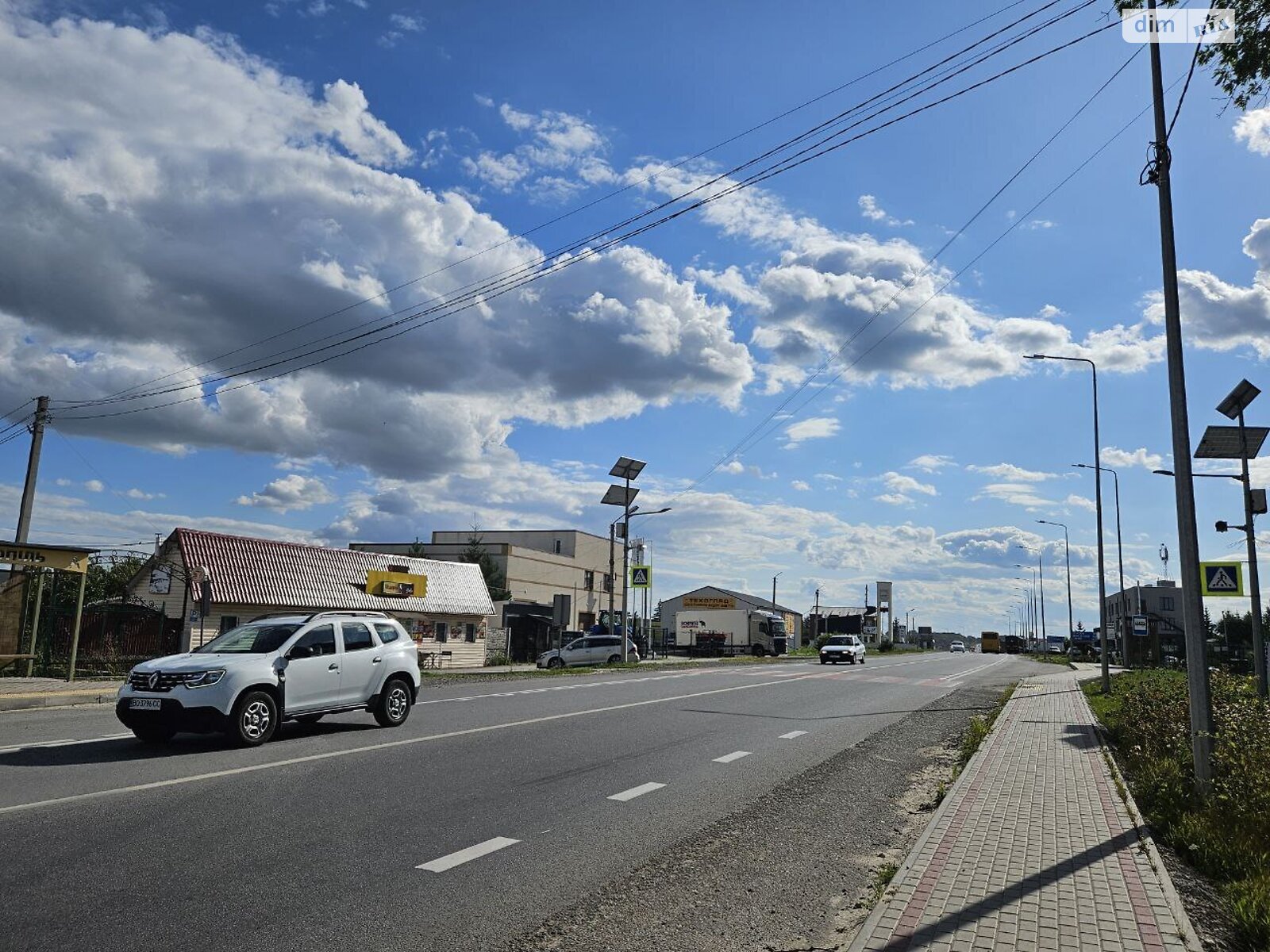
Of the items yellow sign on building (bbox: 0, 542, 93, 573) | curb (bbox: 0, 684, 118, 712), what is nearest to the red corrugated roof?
yellow sign on building (bbox: 0, 542, 93, 573)

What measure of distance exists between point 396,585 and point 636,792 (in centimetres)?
3132

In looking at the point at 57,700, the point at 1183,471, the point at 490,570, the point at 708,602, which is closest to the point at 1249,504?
the point at 1183,471

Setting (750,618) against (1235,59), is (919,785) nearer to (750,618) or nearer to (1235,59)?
(1235,59)

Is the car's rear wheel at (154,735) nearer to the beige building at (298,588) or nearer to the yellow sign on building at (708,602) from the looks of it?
the beige building at (298,588)

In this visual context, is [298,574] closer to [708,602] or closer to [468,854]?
[468,854]

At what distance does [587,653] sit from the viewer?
43438 mm

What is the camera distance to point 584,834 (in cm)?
723

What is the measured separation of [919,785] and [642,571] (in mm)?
33363

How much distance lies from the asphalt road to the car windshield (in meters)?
1.14

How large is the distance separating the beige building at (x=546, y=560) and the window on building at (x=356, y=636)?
205 feet

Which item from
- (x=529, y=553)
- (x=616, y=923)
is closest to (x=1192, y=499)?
(x=616, y=923)

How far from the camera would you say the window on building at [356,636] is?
Result: 12.8 metres

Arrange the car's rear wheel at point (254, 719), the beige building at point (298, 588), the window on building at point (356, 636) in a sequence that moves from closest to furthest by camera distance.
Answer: the car's rear wheel at point (254, 719)
the window on building at point (356, 636)
the beige building at point (298, 588)

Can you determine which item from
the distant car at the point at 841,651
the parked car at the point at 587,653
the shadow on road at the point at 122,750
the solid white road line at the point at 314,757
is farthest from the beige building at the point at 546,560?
the shadow on road at the point at 122,750
